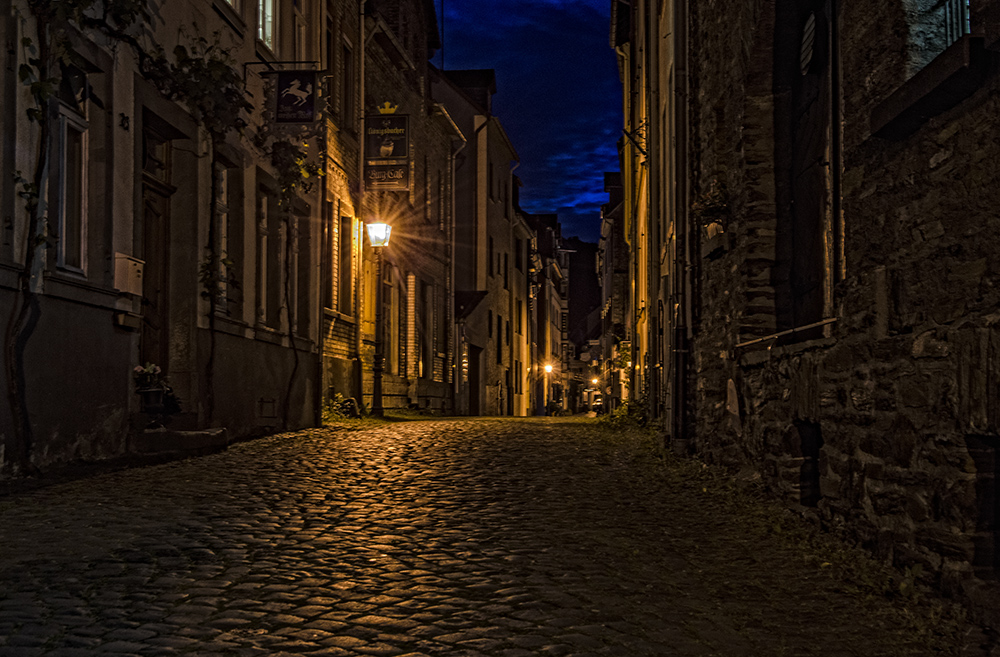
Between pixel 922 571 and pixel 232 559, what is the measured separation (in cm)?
316

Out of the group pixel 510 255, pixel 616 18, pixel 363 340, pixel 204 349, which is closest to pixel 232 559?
pixel 204 349

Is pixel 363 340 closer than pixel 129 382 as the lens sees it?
No

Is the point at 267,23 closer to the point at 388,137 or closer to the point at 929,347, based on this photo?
the point at 388,137

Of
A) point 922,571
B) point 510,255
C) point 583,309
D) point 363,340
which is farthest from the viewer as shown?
point 583,309

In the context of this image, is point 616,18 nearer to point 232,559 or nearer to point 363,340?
point 363,340

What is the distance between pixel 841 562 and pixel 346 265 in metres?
14.1

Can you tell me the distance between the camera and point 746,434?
8180 millimetres

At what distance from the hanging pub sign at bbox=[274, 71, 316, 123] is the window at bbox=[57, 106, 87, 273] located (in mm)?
4150

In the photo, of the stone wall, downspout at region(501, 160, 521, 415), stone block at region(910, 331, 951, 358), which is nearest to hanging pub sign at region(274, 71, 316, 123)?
the stone wall

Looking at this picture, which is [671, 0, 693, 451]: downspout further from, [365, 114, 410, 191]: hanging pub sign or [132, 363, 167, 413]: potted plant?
[365, 114, 410, 191]: hanging pub sign

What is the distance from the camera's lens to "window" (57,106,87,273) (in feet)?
28.8

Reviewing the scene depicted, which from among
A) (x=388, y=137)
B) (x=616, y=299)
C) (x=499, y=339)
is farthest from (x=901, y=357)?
(x=499, y=339)

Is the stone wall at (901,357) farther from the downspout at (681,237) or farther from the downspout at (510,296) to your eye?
the downspout at (510,296)

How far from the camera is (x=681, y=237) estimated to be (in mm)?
11523
